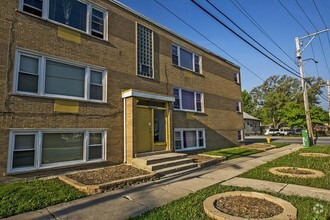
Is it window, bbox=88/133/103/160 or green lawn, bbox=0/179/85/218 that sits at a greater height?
window, bbox=88/133/103/160

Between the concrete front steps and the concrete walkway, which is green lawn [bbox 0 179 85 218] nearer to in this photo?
the concrete walkway

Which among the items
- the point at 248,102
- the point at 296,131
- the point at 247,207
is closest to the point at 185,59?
the point at 247,207

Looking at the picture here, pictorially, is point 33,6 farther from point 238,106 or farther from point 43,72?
point 238,106

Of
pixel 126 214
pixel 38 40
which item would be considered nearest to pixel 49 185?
pixel 126 214

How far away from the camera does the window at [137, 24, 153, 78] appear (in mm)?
12078

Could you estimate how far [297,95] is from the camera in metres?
58.1

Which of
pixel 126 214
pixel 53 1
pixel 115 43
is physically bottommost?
pixel 126 214

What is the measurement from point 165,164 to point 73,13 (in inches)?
309

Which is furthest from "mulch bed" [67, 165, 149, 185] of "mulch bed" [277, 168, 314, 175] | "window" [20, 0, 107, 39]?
"window" [20, 0, 107, 39]

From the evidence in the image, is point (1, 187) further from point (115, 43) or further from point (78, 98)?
point (115, 43)

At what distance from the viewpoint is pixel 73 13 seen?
949cm

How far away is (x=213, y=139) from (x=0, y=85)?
1390 cm

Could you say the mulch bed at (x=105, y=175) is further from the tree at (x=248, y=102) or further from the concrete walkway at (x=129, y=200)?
the tree at (x=248, y=102)

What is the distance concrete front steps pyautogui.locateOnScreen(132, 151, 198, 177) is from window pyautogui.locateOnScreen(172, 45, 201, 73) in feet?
23.1
